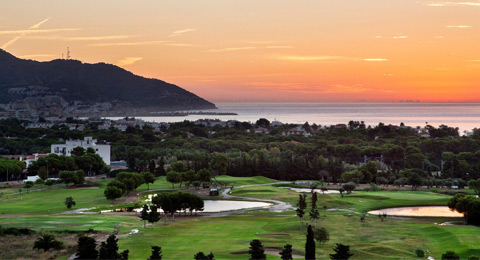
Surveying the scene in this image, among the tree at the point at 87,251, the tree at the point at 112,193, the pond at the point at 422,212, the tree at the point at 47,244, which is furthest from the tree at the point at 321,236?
the tree at the point at 112,193

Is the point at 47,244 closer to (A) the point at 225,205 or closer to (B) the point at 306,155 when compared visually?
A: (A) the point at 225,205

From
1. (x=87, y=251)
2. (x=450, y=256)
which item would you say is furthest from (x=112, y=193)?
(x=450, y=256)

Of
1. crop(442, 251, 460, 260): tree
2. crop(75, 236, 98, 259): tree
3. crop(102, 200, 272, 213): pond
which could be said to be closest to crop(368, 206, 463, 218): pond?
crop(102, 200, 272, 213): pond

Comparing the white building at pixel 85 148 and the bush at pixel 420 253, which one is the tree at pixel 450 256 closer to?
the bush at pixel 420 253

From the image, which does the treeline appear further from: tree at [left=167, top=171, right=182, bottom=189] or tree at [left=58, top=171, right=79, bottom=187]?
tree at [left=58, top=171, right=79, bottom=187]

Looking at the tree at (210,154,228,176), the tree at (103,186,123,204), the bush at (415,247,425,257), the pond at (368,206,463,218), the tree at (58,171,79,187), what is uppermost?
the tree at (210,154,228,176)

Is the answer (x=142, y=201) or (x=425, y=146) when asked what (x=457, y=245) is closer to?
(x=142, y=201)

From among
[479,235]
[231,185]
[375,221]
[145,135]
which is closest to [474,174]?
[231,185]
